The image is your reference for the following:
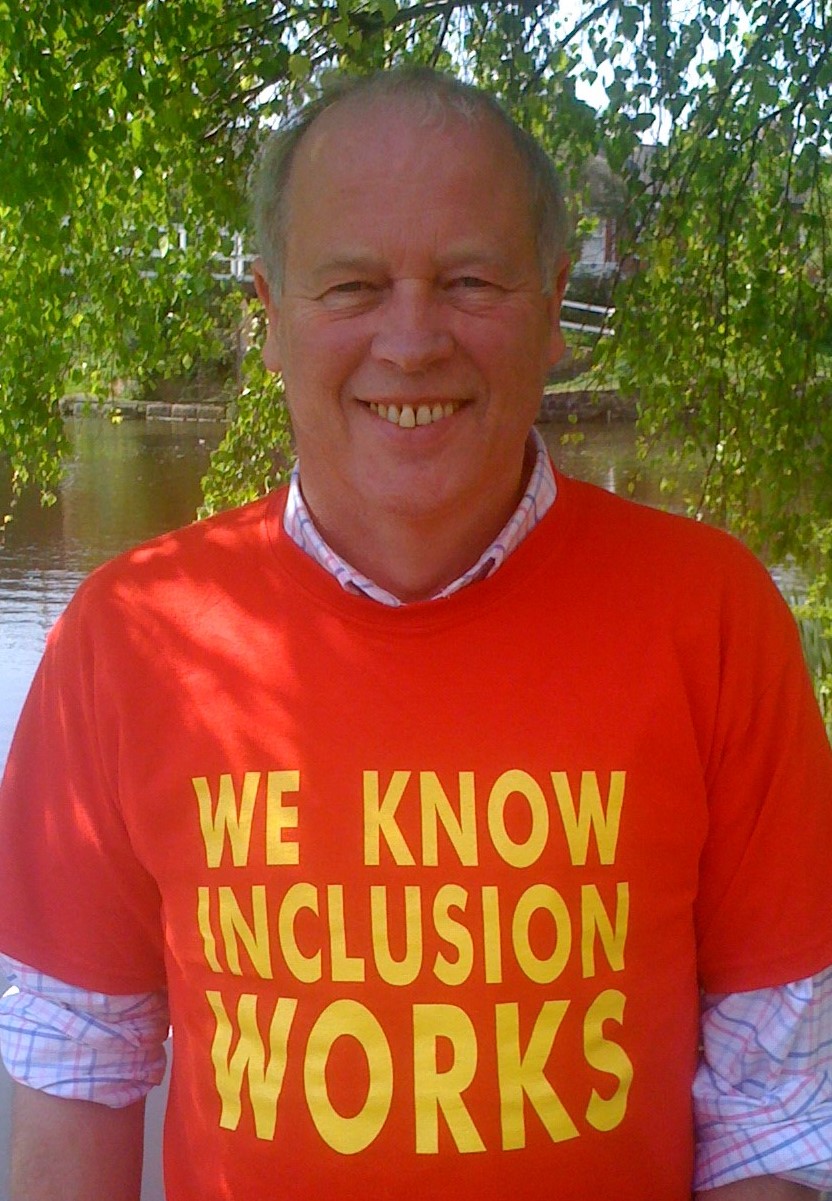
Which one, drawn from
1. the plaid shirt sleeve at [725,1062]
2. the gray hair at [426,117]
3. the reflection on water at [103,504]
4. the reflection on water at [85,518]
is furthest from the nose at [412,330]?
the reflection on water at [85,518]

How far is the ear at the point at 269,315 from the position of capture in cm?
153

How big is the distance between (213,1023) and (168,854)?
0.19 m

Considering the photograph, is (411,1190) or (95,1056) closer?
(411,1190)

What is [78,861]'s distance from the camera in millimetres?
1449

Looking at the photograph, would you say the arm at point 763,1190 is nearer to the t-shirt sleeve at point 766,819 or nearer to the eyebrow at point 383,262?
the t-shirt sleeve at point 766,819

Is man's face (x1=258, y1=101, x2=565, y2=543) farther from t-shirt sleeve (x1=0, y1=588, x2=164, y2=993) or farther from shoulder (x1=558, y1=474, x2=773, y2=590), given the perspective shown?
t-shirt sleeve (x1=0, y1=588, x2=164, y2=993)

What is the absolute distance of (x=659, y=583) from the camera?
144cm

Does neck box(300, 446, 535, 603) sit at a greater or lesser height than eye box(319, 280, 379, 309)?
lesser

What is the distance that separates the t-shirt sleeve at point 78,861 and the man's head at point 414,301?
39 cm

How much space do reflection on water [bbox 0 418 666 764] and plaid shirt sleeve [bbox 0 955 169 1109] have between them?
121 inches

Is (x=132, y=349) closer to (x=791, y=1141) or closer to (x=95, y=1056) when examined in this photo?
(x=95, y=1056)

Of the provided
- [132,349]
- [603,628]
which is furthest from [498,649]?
[132,349]

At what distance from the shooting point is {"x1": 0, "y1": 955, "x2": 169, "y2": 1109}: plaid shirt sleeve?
4.75 ft

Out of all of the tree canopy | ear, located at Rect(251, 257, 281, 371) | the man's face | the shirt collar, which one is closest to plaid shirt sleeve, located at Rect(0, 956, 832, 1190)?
the shirt collar
